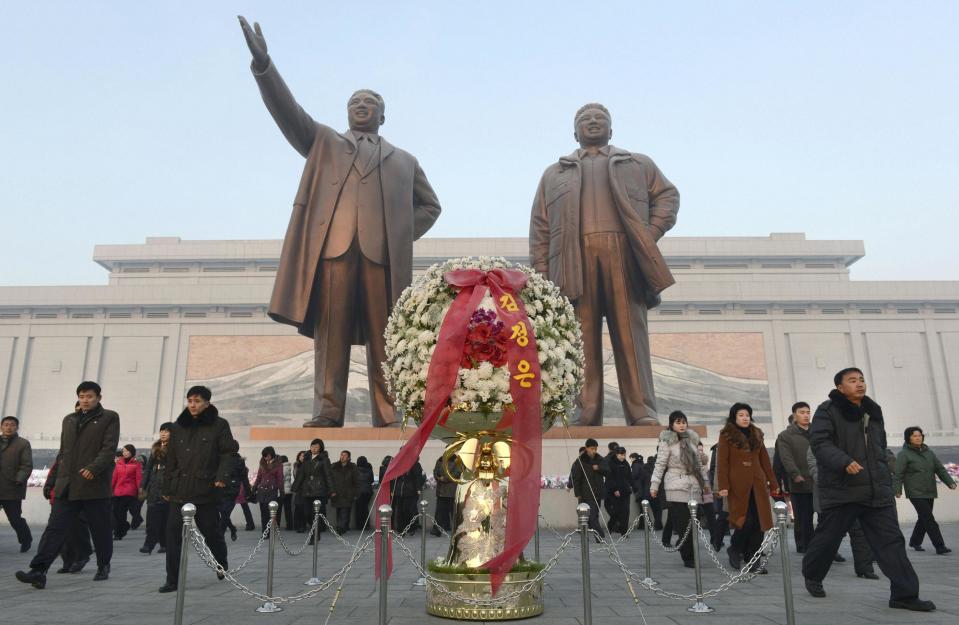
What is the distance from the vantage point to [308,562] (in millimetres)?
6383

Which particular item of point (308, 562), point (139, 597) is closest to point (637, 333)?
point (308, 562)

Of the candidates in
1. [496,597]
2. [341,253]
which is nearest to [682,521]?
[496,597]

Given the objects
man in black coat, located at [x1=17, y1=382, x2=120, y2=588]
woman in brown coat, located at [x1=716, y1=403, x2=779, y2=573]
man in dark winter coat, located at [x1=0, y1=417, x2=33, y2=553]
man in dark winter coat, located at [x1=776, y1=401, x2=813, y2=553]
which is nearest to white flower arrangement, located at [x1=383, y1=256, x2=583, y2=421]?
woman in brown coat, located at [x1=716, y1=403, x2=779, y2=573]

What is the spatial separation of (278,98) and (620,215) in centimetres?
489

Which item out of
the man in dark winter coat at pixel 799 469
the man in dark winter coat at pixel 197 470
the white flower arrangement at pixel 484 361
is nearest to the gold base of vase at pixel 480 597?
the white flower arrangement at pixel 484 361

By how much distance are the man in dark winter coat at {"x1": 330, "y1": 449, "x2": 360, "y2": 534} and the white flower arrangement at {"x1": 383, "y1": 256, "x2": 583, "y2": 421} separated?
15.0 feet

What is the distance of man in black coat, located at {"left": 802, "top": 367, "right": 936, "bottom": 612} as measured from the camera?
4086 mm

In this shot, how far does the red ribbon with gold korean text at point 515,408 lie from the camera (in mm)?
3652

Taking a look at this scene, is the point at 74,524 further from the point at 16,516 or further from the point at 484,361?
the point at 484,361

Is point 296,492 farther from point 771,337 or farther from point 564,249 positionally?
point 771,337

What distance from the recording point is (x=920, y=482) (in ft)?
22.7

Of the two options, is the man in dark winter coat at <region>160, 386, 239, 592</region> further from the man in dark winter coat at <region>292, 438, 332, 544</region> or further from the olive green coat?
the olive green coat

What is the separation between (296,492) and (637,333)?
16.7 ft

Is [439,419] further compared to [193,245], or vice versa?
[193,245]
